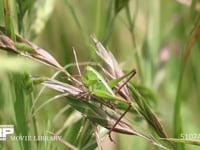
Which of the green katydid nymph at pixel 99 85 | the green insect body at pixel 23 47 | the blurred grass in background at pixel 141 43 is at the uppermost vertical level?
the blurred grass in background at pixel 141 43

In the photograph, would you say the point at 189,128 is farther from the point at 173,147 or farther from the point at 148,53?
the point at 173,147

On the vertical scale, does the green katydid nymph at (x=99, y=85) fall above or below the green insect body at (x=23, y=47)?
below

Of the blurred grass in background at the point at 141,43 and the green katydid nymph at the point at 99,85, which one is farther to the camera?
the blurred grass in background at the point at 141,43

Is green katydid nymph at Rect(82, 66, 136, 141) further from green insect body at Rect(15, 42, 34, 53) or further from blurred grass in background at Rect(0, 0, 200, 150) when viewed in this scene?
blurred grass in background at Rect(0, 0, 200, 150)

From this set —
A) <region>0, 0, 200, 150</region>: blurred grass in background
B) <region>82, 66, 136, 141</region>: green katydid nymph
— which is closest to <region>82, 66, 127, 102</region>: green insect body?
<region>82, 66, 136, 141</region>: green katydid nymph

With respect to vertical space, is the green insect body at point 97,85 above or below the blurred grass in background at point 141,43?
below

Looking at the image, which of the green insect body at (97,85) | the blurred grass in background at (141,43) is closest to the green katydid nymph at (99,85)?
the green insect body at (97,85)

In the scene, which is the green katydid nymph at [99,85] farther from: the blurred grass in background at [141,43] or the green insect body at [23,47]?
the blurred grass in background at [141,43]

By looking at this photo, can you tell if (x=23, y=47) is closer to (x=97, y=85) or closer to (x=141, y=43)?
(x=97, y=85)
